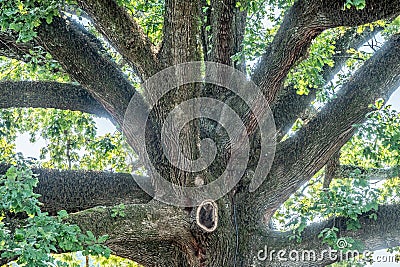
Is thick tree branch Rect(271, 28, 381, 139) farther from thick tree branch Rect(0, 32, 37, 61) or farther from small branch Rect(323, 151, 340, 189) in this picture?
thick tree branch Rect(0, 32, 37, 61)

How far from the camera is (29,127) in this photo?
28.1 ft

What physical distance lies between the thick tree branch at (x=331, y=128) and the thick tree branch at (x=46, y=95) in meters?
2.03

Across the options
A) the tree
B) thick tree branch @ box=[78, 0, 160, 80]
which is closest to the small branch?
the tree

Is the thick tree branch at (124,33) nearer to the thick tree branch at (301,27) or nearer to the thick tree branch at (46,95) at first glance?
the thick tree branch at (301,27)

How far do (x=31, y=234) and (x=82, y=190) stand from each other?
217 cm

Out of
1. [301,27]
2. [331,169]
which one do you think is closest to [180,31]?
[301,27]

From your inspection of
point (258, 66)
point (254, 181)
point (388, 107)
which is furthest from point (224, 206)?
point (388, 107)

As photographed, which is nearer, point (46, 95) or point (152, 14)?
point (46, 95)

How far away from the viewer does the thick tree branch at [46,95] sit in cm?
582

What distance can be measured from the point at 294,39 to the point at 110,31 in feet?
5.32

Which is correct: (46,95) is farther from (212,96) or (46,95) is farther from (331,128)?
(331,128)

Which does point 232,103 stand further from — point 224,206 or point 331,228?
point 331,228

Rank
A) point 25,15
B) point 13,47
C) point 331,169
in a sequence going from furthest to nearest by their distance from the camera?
point 331,169 < point 13,47 < point 25,15

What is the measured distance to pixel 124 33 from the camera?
15.9 ft
